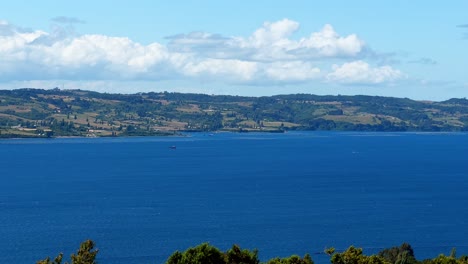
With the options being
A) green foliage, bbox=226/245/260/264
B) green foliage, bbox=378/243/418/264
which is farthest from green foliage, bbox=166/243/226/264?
green foliage, bbox=378/243/418/264

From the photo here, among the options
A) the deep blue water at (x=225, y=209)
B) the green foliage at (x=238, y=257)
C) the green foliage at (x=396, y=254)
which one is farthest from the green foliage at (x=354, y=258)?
the deep blue water at (x=225, y=209)

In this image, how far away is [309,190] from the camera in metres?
132

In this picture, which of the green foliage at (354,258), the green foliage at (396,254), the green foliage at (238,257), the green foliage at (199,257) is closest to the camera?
the green foliage at (199,257)

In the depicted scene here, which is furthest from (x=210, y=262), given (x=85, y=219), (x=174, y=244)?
(x=85, y=219)

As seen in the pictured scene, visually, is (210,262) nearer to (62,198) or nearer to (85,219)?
(85,219)

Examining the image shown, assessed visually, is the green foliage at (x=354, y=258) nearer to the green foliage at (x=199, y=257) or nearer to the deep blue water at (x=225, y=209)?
the green foliage at (x=199, y=257)

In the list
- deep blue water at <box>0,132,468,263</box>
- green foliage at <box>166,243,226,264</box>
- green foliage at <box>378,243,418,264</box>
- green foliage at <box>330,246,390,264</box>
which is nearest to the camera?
green foliage at <box>166,243,226,264</box>

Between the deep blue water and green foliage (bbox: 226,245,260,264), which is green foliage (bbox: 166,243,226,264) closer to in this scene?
green foliage (bbox: 226,245,260,264)

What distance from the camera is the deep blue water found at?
3305 inches

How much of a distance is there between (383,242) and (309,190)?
44.6m

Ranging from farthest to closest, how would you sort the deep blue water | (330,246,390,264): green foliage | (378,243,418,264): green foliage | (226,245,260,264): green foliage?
the deep blue water < (378,243,418,264): green foliage < (226,245,260,264): green foliage < (330,246,390,264): green foliage

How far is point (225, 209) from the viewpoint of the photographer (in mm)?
107625

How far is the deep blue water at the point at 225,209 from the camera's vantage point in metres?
83.9

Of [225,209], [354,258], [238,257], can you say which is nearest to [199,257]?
[238,257]
